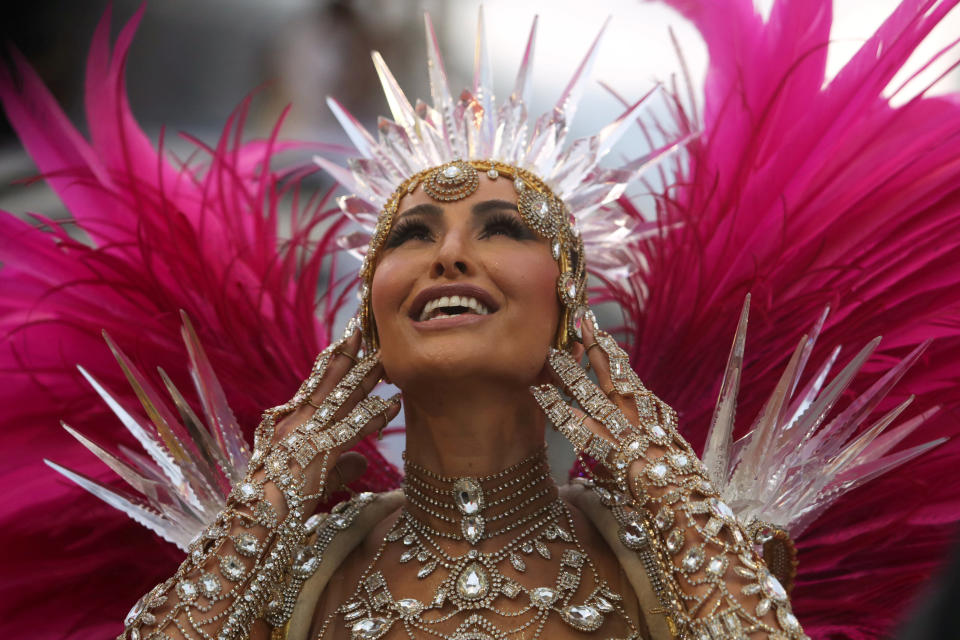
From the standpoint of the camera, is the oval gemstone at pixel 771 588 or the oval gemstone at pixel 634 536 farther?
the oval gemstone at pixel 634 536

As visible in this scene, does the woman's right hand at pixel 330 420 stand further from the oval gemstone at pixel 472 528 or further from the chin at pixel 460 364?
the oval gemstone at pixel 472 528

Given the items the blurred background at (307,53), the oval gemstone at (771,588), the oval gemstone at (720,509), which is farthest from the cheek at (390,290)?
the blurred background at (307,53)

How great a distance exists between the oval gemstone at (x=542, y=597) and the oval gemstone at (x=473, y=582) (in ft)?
0.24

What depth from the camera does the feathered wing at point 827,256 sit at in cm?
185

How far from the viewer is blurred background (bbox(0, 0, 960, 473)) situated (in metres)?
2.91

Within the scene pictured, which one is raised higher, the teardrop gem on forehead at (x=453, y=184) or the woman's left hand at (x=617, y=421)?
the teardrop gem on forehead at (x=453, y=184)

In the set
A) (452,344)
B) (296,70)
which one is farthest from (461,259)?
(296,70)

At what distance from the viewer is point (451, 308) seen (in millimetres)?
1690

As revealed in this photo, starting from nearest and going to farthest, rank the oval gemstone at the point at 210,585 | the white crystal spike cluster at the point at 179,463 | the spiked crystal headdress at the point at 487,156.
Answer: the oval gemstone at the point at 210,585 → the white crystal spike cluster at the point at 179,463 → the spiked crystal headdress at the point at 487,156

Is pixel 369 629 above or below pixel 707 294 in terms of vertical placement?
below

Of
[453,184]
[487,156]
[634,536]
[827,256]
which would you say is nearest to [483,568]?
[634,536]

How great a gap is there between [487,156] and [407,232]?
0.25 metres

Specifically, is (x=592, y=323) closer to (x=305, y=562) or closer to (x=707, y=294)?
(x=707, y=294)

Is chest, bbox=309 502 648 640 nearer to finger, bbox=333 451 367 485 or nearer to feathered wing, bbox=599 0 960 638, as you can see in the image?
finger, bbox=333 451 367 485
